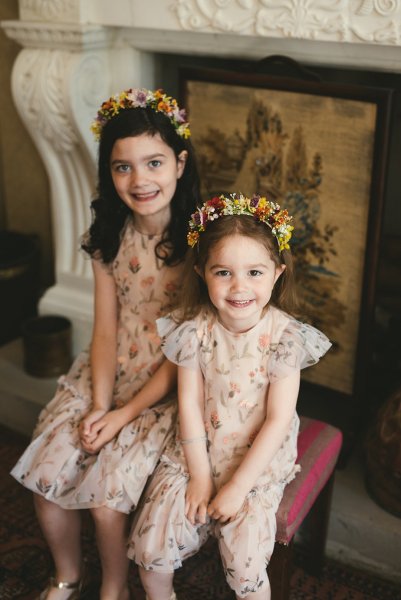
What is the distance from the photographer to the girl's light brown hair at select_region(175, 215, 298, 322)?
1.51 m

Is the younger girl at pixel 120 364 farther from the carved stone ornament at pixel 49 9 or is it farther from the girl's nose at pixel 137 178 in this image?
the carved stone ornament at pixel 49 9

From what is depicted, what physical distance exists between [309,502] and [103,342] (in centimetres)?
62

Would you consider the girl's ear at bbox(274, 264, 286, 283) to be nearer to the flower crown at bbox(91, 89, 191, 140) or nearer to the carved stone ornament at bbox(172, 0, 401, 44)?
the flower crown at bbox(91, 89, 191, 140)

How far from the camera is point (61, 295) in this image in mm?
2619

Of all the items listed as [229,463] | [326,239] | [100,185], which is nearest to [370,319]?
[326,239]

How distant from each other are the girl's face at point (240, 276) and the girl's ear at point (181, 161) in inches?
13.7

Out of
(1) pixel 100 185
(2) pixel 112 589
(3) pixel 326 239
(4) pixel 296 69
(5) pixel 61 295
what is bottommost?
(2) pixel 112 589

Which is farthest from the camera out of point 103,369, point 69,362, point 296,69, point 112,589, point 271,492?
point 69,362

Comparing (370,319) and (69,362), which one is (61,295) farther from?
(370,319)

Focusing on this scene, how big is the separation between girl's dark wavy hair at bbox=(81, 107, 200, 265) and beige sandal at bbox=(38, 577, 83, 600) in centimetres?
77

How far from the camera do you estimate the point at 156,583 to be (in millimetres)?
1545

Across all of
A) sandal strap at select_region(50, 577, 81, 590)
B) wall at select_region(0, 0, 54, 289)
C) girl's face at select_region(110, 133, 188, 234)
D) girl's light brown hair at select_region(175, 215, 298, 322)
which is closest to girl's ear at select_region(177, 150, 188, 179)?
girl's face at select_region(110, 133, 188, 234)

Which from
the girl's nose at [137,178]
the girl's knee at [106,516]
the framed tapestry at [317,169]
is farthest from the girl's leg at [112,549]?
the framed tapestry at [317,169]

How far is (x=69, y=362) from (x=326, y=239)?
0.98 meters
